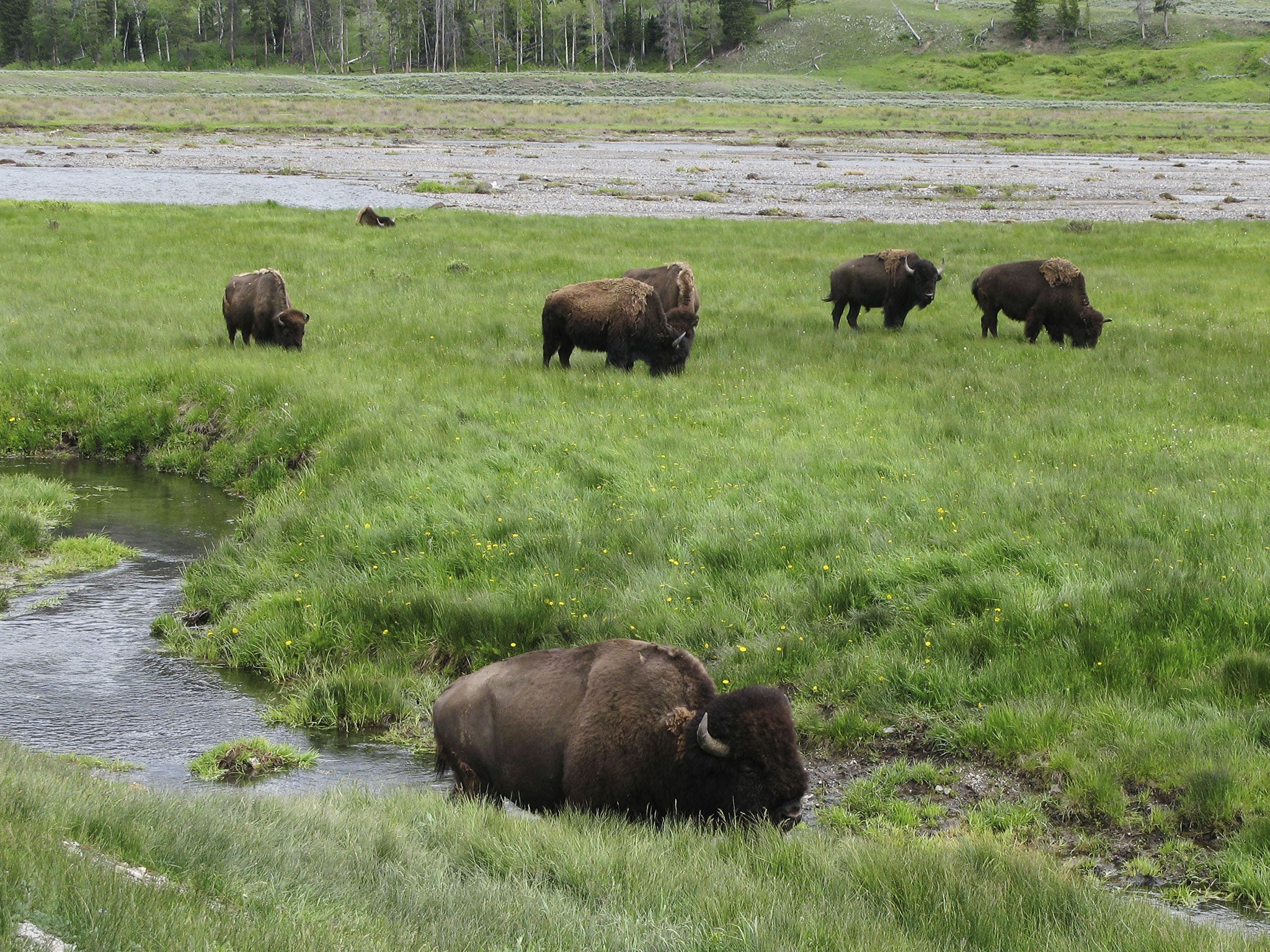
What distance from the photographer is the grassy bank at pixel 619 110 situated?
257 ft

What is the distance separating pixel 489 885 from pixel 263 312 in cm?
1572

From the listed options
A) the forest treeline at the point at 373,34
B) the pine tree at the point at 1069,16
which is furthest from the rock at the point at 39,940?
the forest treeline at the point at 373,34

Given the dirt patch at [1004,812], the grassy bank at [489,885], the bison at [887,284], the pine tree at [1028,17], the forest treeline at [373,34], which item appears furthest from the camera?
the forest treeline at [373,34]

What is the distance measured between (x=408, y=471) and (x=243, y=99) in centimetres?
10367

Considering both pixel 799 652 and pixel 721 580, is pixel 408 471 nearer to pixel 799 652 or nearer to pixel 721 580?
pixel 721 580

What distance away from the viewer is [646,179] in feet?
162

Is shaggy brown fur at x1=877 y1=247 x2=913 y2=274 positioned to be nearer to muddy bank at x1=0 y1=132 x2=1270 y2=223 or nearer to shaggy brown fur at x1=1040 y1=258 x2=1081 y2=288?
shaggy brown fur at x1=1040 y1=258 x2=1081 y2=288

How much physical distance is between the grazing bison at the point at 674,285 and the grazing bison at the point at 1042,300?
206 inches

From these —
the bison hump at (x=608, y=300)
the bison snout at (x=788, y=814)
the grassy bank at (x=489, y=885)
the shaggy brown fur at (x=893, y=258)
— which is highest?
the shaggy brown fur at (x=893, y=258)

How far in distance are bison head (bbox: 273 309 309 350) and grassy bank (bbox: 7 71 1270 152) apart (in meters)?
58.2

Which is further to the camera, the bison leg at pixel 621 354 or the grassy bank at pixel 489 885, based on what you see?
the bison leg at pixel 621 354

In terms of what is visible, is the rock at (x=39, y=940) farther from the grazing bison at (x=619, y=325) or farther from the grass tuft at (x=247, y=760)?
the grazing bison at (x=619, y=325)

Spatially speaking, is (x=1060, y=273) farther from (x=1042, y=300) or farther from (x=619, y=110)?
(x=619, y=110)

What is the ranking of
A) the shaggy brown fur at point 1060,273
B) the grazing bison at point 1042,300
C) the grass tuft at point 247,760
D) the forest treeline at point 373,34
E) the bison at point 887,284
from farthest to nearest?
the forest treeline at point 373,34, the bison at point 887,284, the shaggy brown fur at point 1060,273, the grazing bison at point 1042,300, the grass tuft at point 247,760
